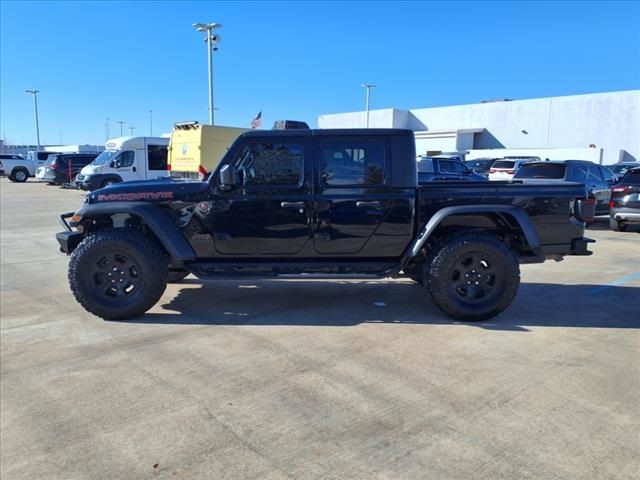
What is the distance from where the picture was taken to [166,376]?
3803 mm

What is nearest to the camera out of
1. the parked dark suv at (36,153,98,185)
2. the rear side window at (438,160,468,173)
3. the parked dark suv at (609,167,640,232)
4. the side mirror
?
the side mirror

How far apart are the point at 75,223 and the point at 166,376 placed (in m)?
2.33

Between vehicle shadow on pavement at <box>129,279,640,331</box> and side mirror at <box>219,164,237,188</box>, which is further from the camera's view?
vehicle shadow on pavement at <box>129,279,640,331</box>

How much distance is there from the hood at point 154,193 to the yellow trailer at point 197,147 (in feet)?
37.7

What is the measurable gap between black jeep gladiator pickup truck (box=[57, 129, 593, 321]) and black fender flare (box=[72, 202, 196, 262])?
1 cm

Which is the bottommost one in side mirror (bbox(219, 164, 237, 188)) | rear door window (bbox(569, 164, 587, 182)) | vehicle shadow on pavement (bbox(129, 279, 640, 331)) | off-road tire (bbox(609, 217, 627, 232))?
vehicle shadow on pavement (bbox(129, 279, 640, 331))

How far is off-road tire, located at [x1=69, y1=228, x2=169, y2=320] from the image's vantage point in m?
5.02

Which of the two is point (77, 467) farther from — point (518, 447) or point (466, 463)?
point (518, 447)

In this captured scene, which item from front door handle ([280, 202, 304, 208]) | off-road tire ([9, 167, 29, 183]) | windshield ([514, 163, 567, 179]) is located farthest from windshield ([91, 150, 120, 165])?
front door handle ([280, 202, 304, 208])

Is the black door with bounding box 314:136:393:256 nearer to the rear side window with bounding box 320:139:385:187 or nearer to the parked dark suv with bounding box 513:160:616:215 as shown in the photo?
the rear side window with bounding box 320:139:385:187

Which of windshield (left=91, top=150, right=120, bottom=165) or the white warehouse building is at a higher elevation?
the white warehouse building

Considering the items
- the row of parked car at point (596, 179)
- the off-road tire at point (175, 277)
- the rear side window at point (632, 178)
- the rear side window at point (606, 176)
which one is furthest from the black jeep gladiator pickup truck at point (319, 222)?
the rear side window at point (606, 176)

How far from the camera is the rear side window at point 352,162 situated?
514 cm

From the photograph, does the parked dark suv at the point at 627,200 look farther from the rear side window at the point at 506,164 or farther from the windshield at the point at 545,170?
the rear side window at the point at 506,164
